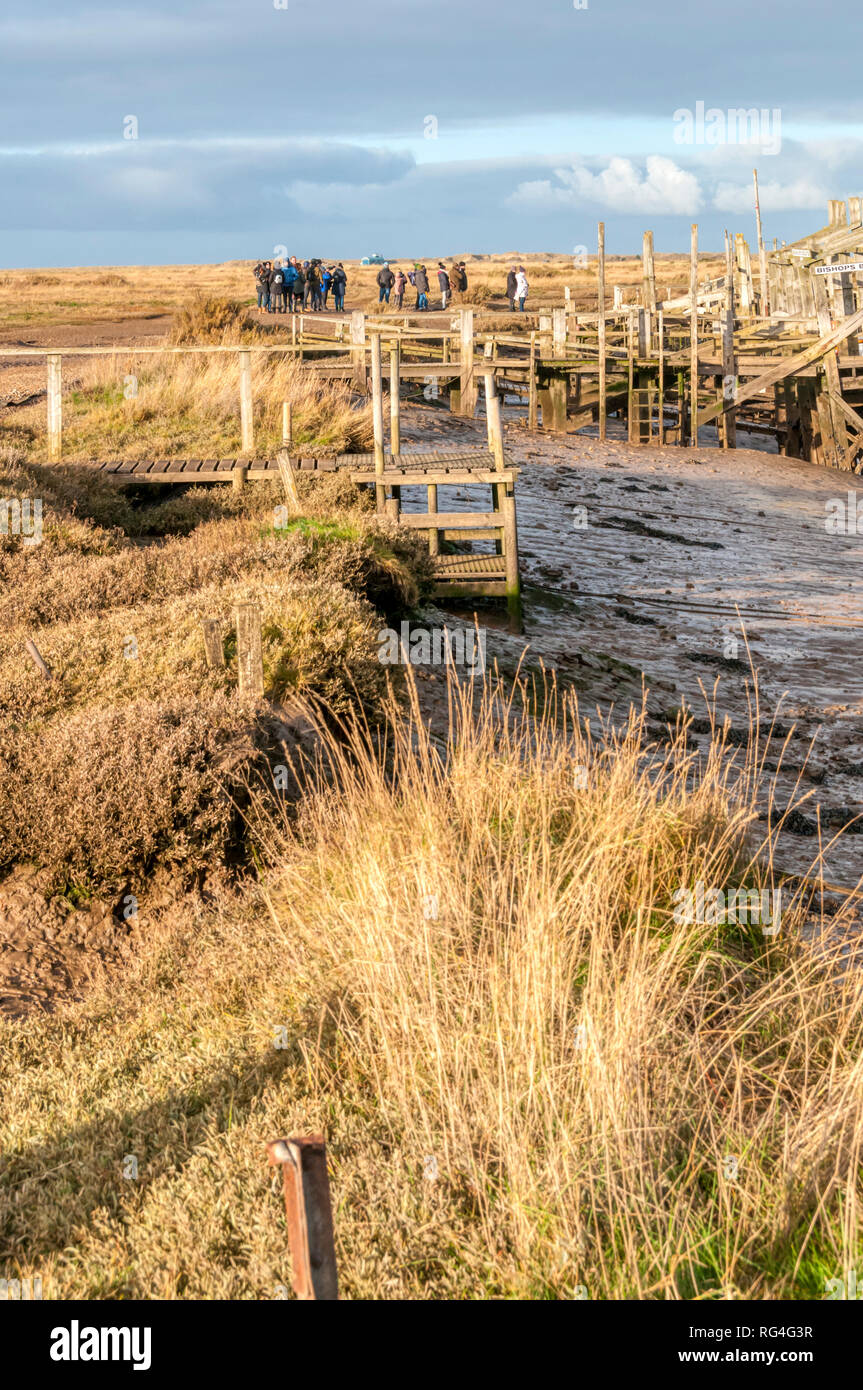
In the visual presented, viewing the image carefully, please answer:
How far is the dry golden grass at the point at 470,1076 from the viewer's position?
373 cm

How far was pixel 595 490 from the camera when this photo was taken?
2036cm

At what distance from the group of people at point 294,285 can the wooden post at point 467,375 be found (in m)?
13.5

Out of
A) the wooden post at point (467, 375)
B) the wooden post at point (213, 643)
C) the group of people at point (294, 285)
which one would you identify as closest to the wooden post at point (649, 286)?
the wooden post at point (467, 375)

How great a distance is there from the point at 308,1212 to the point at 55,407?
1466 cm

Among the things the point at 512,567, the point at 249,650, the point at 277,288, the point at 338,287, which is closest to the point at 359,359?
the point at 512,567

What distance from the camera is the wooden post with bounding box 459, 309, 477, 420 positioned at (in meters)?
22.5

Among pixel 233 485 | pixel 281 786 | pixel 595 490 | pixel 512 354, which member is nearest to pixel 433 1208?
pixel 281 786

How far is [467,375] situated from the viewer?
2325cm

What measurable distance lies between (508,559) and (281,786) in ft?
18.7

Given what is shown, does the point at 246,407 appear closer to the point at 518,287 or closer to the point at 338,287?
the point at 518,287

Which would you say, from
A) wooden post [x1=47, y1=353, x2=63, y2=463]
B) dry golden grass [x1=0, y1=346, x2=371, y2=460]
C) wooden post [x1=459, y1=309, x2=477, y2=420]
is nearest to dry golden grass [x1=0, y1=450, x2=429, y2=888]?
wooden post [x1=47, y1=353, x2=63, y2=463]

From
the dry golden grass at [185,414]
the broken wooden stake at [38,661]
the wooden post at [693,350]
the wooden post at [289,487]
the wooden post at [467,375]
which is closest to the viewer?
the broken wooden stake at [38,661]

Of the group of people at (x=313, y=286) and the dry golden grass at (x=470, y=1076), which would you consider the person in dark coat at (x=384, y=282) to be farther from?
the dry golden grass at (x=470, y=1076)
